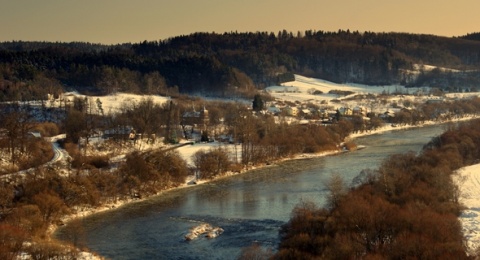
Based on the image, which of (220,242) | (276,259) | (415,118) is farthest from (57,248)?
(415,118)

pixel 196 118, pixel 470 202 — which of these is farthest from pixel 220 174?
pixel 196 118

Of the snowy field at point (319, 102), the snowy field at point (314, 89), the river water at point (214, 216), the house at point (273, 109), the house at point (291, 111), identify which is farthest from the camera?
the snowy field at point (314, 89)

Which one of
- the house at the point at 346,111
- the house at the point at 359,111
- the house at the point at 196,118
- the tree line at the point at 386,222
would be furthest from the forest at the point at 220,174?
the house at the point at 359,111

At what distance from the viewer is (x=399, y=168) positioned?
55.5 ft

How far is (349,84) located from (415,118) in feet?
88.0

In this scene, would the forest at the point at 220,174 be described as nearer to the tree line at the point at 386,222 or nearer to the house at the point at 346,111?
the tree line at the point at 386,222

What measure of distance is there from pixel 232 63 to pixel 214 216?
176 feet

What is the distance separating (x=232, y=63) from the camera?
6825 centimetres

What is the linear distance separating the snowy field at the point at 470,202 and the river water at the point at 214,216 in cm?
359

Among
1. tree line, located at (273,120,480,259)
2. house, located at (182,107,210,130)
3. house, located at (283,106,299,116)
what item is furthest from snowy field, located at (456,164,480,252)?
house, located at (283,106,299,116)

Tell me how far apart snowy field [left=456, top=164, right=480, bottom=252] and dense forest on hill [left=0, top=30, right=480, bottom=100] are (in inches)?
1013

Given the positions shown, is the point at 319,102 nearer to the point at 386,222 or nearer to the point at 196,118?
the point at 196,118

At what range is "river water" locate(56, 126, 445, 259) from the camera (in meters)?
12.6

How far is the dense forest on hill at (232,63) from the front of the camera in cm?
4462
